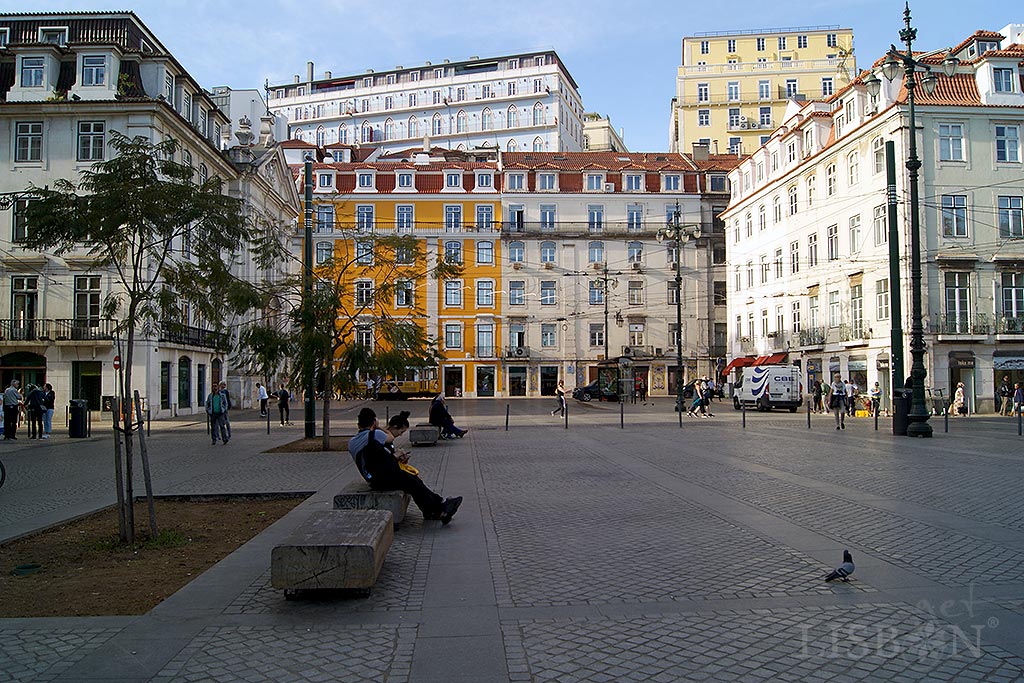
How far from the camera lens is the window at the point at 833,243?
46156 mm

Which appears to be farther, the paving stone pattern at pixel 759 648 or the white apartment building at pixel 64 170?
the white apartment building at pixel 64 170

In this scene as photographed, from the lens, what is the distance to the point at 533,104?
10244 centimetres

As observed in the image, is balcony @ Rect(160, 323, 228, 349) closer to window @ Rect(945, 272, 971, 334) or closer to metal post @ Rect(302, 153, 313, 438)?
metal post @ Rect(302, 153, 313, 438)

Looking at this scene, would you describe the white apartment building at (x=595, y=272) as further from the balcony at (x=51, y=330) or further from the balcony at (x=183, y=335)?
the balcony at (x=183, y=335)

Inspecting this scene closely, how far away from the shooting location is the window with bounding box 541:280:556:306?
7181cm

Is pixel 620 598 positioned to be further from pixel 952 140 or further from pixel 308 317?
pixel 952 140

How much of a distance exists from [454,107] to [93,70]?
70.3 m

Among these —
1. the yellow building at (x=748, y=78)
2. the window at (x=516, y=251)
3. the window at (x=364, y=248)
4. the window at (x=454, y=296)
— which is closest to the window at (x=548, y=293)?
the window at (x=516, y=251)

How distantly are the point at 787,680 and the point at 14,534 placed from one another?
8.71 metres

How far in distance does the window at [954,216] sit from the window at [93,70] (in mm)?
41272

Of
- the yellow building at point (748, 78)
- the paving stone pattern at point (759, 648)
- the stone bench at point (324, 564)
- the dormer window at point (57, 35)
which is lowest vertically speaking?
the paving stone pattern at point (759, 648)

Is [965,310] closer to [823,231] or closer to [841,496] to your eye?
[823,231]

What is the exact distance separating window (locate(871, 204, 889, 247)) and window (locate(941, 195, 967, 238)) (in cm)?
261

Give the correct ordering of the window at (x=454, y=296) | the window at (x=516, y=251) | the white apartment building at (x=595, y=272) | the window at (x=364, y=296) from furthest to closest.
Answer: the window at (x=454, y=296)
the window at (x=516, y=251)
the white apartment building at (x=595, y=272)
the window at (x=364, y=296)
